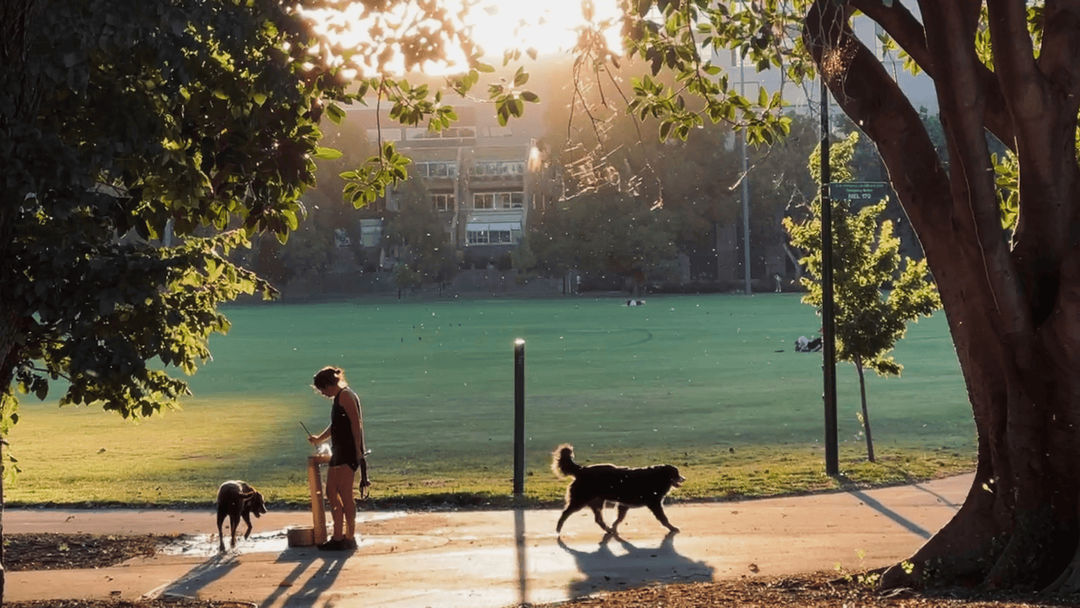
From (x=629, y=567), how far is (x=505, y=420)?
18605 millimetres

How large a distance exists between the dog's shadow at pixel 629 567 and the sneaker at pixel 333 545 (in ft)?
6.48

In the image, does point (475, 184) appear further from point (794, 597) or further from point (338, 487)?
point (794, 597)

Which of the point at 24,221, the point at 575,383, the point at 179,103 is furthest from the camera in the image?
the point at 575,383

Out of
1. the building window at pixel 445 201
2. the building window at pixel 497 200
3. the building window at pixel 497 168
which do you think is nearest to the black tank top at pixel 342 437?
the building window at pixel 497 168

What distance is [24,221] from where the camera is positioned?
926cm

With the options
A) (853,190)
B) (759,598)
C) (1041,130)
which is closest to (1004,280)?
(1041,130)

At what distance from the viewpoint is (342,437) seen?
43.0 feet

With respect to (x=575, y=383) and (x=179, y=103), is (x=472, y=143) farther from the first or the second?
(x=179, y=103)

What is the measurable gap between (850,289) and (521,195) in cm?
10424

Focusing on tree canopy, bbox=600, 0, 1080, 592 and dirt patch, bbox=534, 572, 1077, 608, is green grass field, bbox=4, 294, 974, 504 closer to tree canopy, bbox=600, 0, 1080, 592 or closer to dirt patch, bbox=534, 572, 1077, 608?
dirt patch, bbox=534, 572, 1077, 608

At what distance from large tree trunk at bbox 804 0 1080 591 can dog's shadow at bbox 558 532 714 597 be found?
2102 millimetres

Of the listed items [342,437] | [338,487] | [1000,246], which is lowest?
[338,487]

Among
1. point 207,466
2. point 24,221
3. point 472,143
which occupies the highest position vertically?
point 472,143

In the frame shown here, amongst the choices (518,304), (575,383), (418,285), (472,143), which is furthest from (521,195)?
(575,383)
